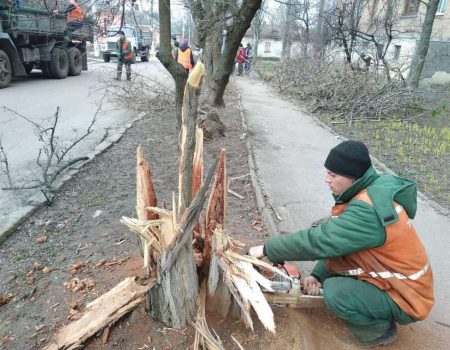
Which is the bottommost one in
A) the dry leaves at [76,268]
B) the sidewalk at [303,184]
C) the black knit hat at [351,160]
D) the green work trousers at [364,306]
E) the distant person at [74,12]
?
the sidewalk at [303,184]

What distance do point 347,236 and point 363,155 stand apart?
0.50 metres

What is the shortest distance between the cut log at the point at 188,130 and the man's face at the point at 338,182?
2.94 feet

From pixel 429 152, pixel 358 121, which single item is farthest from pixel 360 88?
pixel 429 152

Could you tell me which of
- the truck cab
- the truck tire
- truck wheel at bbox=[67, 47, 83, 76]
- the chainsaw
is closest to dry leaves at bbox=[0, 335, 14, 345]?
the chainsaw

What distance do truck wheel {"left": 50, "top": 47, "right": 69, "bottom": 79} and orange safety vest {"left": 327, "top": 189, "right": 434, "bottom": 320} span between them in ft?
51.1

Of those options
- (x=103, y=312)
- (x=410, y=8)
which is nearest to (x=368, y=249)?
(x=103, y=312)

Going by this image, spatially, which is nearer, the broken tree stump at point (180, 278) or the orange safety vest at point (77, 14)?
the broken tree stump at point (180, 278)

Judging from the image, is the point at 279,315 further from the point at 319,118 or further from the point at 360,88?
the point at 360,88

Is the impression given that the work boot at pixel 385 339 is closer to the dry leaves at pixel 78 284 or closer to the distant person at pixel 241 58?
the dry leaves at pixel 78 284

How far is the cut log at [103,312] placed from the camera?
240cm

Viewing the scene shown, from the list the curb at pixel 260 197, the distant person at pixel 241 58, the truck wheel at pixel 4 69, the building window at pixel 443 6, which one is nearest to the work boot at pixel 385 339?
the curb at pixel 260 197

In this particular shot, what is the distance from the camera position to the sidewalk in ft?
12.0

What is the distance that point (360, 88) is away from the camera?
38.5 feet

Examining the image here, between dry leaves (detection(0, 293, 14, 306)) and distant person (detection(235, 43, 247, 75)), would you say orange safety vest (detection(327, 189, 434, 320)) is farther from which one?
distant person (detection(235, 43, 247, 75))
